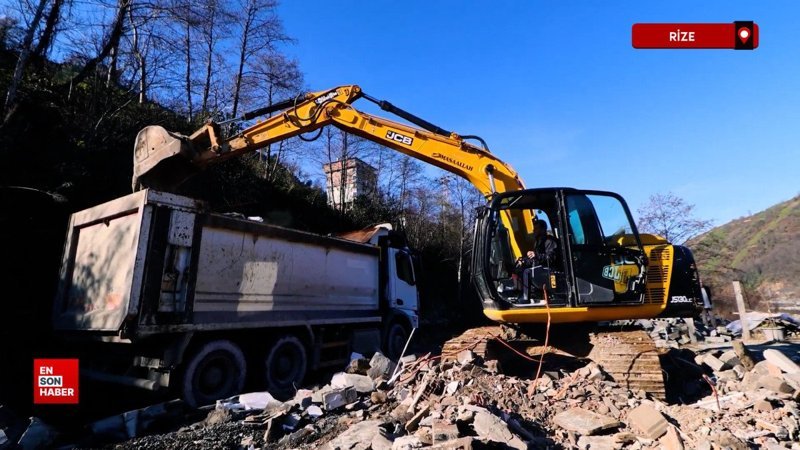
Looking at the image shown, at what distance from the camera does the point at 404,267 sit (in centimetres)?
1075

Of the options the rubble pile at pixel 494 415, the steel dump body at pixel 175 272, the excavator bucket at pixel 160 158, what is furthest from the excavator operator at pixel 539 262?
the excavator bucket at pixel 160 158

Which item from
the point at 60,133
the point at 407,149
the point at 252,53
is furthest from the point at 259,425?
the point at 252,53

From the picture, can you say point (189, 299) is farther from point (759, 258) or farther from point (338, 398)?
point (759, 258)

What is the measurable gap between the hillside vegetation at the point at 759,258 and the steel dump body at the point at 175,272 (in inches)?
1011

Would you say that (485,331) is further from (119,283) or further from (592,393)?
(119,283)

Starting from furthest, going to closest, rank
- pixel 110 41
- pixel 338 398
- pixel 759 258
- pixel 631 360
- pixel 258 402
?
pixel 759 258
pixel 110 41
pixel 631 360
pixel 258 402
pixel 338 398

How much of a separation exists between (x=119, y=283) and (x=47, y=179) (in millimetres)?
3874

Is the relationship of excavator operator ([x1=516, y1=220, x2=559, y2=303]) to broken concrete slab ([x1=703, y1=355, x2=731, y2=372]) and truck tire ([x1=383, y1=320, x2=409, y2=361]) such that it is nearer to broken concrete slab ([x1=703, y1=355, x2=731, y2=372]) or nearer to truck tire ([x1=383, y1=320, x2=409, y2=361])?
broken concrete slab ([x1=703, y1=355, x2=731, y2=372])

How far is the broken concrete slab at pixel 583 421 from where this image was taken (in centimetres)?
428

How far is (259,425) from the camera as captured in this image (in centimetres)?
466

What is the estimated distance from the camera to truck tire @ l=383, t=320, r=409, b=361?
9891mm

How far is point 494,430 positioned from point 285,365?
439 cm

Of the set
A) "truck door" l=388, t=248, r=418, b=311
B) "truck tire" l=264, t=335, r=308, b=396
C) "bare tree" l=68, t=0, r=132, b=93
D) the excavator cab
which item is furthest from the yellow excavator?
"bare tree" l=68, t=0, r=132, b=93

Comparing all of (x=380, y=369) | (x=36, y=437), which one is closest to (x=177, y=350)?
(x=36, y=437)
